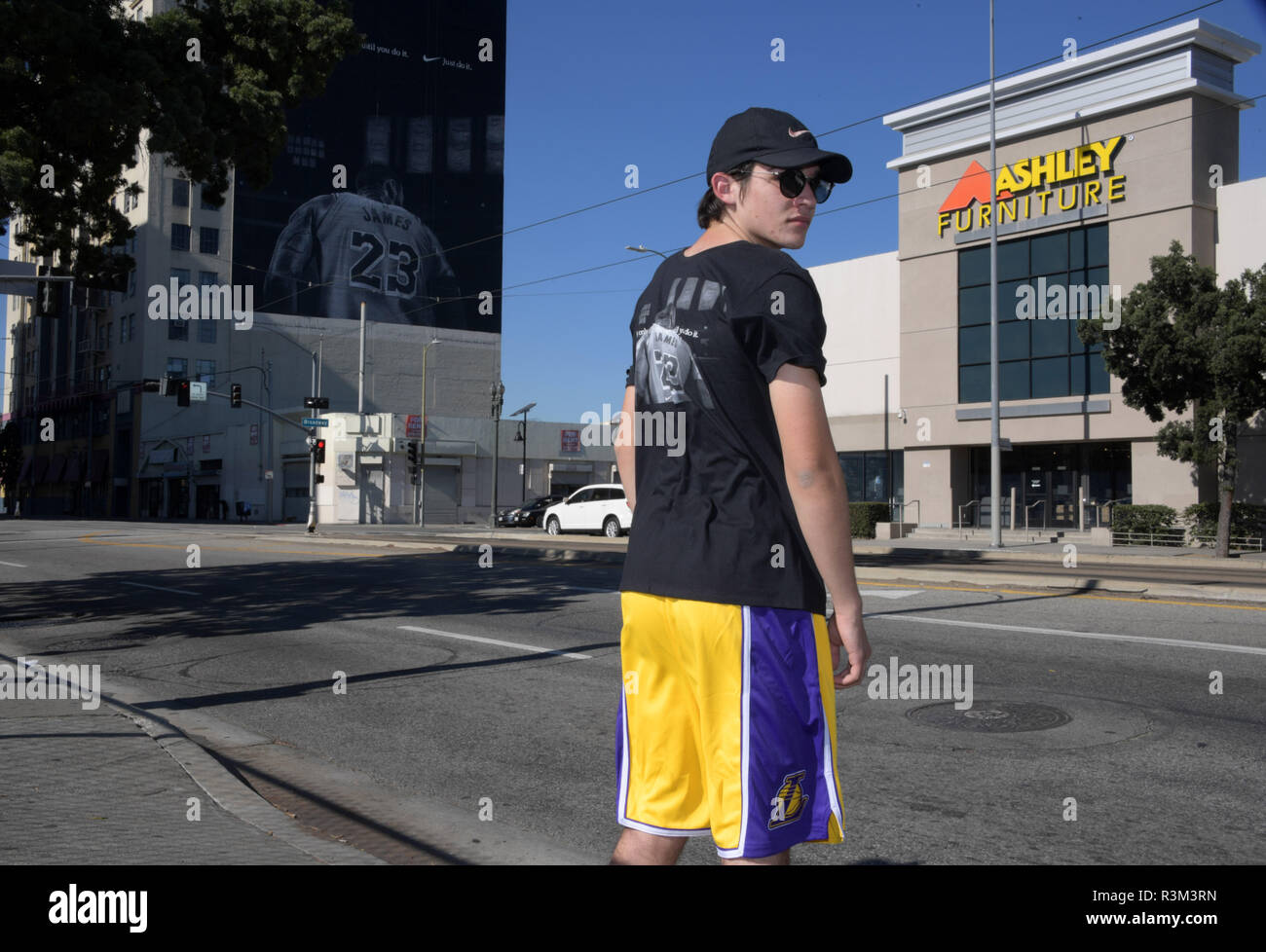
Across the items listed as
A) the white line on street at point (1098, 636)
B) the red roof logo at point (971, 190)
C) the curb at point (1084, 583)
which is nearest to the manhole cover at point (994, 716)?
the white line on street at point (1098, 636)

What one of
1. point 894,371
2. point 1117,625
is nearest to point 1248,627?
point 1117,625

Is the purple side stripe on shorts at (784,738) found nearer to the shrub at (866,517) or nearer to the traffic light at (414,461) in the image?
the shrub at (866,517)

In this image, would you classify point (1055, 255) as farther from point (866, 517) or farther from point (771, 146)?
point (771, 146)

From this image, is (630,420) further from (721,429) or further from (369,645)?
(369,645)

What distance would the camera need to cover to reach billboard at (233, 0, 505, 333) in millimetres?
69250

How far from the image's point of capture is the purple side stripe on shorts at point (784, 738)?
2143 millimetres

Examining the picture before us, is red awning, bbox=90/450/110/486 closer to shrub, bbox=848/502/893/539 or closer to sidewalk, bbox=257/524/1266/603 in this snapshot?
sidewalk, bbox=257/524/1266/603

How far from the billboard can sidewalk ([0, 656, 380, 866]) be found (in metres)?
63.2

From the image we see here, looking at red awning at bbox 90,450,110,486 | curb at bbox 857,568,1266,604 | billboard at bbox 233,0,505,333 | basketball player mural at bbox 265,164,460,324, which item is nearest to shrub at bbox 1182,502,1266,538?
curb at bbox 857,568,1266,604

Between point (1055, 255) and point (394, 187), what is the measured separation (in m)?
49.8

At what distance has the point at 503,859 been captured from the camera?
407 centimetres

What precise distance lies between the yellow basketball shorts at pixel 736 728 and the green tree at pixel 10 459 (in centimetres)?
10317
